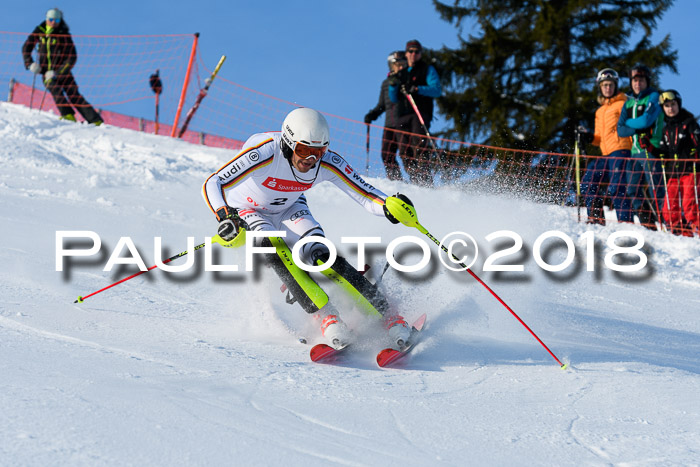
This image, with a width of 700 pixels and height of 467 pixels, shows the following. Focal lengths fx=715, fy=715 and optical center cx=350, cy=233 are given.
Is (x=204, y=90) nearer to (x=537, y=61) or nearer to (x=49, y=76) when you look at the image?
(x=49, y=76)

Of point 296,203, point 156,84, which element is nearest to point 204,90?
point 156,84

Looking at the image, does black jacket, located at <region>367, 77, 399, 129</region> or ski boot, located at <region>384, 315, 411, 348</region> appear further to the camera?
black jacket, located at <region>367, 77, 399, 129</region>

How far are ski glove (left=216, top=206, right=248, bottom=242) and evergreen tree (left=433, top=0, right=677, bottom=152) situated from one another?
11586 mm

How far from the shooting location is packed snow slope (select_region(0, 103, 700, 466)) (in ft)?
7.66

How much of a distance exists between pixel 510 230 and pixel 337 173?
3.35 m

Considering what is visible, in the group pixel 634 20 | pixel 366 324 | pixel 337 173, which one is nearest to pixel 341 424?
pixel 366 324

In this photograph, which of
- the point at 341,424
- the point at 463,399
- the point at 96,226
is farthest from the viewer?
the point at 96,226

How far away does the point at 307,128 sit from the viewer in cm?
394

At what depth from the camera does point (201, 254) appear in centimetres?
606

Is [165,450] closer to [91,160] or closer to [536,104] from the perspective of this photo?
[91,160]

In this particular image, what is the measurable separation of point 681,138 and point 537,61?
814 cm

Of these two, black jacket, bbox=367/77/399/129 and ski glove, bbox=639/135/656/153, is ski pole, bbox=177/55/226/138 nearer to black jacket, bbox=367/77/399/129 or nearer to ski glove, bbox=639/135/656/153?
black jacket, bbox=367/77/399/129

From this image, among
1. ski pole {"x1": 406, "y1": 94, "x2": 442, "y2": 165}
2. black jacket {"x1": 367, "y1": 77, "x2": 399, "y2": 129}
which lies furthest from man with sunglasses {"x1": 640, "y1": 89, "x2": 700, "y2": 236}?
black jacket {"x1": 367, "y1": 77, "x2": 399, "y2": 129}

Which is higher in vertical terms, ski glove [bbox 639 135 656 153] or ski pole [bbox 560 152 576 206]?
ski glove [bbox 639 135 656 153]
